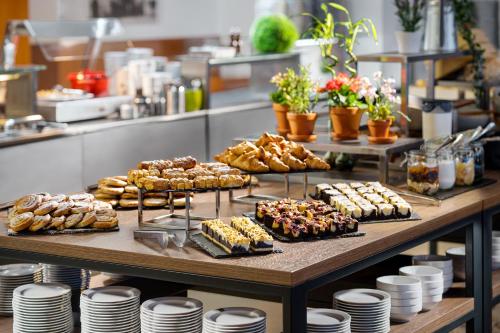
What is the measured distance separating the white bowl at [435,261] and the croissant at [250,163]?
2.63 ft

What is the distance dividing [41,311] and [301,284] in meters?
0.90

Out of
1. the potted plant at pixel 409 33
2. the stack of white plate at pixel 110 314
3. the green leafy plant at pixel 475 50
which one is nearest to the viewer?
the stack of white plate at pixel 110 314

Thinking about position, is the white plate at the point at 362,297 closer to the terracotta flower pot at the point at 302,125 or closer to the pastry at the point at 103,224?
the pastry at the point at 103,224

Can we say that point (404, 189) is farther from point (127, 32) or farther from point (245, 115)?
point (127, 32)

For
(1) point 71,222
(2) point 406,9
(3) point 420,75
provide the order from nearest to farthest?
(1) point 71,222 → (2) point 406,9 → (3) point 420,75

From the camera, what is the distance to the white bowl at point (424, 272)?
359 centimetres

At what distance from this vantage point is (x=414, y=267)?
373 cm

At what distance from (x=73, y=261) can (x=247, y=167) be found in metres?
0.77

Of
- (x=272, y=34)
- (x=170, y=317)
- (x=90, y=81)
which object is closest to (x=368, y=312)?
(x=170, y=317)

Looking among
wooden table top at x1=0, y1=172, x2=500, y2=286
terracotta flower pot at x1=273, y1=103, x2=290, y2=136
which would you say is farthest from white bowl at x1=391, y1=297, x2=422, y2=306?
terracotta flower pot at x1=273, y1=103, x2=290, y2=136

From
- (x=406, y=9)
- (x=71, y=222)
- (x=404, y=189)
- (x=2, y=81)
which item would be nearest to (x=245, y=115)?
(x=2, y=81)

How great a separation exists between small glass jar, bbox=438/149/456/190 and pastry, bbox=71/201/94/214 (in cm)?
141

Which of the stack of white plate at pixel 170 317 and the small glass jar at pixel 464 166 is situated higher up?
the small glass jar at pixel 464 166

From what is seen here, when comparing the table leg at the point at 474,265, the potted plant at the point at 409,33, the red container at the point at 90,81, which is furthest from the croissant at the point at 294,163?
the red container at the point at 90,81
